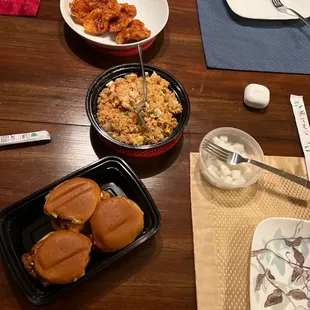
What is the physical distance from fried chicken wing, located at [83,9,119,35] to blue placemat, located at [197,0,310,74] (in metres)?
0.34

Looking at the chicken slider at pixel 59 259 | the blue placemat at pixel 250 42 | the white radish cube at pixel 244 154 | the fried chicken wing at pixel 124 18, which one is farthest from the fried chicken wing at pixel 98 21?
the chicken slider at pixel 59 259

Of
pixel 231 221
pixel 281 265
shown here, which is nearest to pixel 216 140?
pixel 231 221

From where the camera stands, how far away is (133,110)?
1030mm

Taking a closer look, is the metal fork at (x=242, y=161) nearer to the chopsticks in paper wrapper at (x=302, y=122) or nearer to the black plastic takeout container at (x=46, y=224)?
the chopsticks in paper wrapper at (x=302, y=122)

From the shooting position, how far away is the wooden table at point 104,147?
86 centimetres

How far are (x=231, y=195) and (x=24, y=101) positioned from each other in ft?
2.16

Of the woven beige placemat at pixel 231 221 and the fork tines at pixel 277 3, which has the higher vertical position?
the fork tines at pixel 277 3

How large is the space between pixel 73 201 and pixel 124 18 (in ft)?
2.25

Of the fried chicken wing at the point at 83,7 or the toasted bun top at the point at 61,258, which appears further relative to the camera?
the fried chicken wing at the point at 83,7

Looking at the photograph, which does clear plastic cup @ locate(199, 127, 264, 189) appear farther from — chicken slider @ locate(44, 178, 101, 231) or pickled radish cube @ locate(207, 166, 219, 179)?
chicken slider @ locate(44, 178, 101, 231)

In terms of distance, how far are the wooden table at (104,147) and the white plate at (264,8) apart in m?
0.16

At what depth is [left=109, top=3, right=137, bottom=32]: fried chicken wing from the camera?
117cm

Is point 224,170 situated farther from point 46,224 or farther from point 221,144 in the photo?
point 46,224

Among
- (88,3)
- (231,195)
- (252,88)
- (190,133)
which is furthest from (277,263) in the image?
(88,3)
